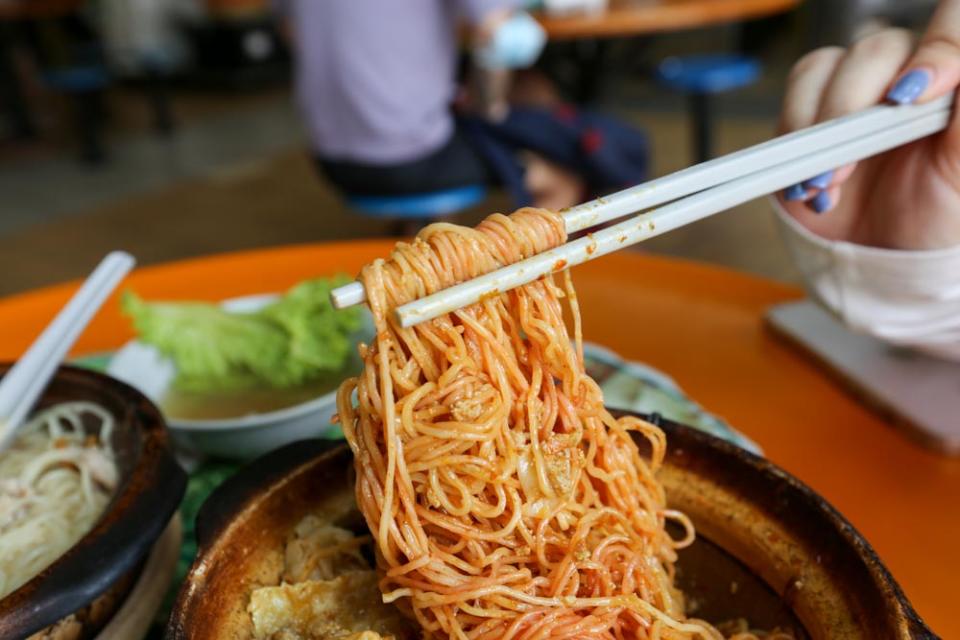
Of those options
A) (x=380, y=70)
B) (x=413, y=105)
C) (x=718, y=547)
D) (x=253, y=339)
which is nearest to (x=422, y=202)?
(x=413, y=105)

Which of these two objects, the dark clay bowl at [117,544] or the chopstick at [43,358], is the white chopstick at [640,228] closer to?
the dark clay bowl at [117,544]

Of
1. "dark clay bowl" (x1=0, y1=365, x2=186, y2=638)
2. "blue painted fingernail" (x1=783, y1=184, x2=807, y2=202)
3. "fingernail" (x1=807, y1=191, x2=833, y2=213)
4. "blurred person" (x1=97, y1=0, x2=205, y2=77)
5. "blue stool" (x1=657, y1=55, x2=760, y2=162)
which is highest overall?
"blue painted fingernail" (x1=783, y1=184, x2=807, y2=202)

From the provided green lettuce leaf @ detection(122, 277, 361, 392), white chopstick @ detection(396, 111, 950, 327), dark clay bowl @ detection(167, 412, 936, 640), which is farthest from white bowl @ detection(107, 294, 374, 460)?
white chopstick @ detection(396, 111, 950, 327)

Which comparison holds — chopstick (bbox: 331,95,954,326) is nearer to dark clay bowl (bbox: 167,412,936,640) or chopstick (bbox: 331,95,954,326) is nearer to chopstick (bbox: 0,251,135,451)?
dark clay bowl (bbox: 167,412,936,640)

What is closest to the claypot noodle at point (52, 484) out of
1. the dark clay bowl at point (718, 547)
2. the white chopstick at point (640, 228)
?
the dark clay bowl at point (718, 547)

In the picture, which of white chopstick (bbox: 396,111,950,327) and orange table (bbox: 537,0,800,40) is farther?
orange table (bbox: 537,0,800,40)

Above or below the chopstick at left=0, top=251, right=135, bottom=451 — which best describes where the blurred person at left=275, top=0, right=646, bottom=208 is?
below

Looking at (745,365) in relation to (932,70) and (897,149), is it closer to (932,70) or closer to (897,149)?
(897,149)
